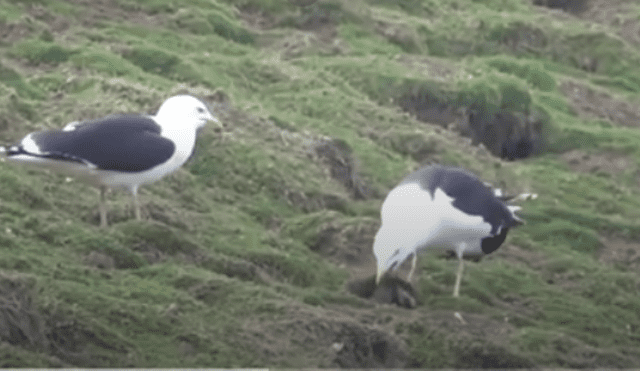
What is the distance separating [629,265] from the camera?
1620 centimetres

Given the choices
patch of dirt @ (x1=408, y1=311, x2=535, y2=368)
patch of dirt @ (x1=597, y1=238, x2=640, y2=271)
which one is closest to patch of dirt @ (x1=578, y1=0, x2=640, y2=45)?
patch of dirt @ (x1=597, y1=238, x2=640, y2=271)

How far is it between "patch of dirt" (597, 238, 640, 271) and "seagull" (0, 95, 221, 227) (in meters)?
6.42

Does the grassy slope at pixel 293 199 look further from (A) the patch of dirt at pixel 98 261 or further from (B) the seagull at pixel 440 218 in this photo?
(B) the seagull at pixel 440 218

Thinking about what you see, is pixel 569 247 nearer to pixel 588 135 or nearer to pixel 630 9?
pixel 588 135

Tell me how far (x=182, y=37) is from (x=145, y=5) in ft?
5.07

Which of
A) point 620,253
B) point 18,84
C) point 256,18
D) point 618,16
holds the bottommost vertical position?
point 620,253

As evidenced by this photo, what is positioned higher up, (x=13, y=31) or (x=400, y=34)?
(x=400, y=34)

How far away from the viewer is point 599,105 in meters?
24.0

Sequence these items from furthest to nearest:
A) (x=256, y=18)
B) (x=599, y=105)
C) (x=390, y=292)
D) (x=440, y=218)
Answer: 1. (x=256, y=18)
2. (x=599, y=105)
3. (x=390, y=292)
4. (x=440, y=218)

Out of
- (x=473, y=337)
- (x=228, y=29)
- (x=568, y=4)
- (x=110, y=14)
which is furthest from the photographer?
(x=568, y=4)

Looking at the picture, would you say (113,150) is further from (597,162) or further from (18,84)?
(597,162)

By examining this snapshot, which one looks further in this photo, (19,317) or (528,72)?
(528,72)

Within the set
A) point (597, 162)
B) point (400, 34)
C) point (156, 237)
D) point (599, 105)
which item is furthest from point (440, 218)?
point (400, 34)

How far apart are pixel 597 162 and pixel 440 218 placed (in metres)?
9.18
